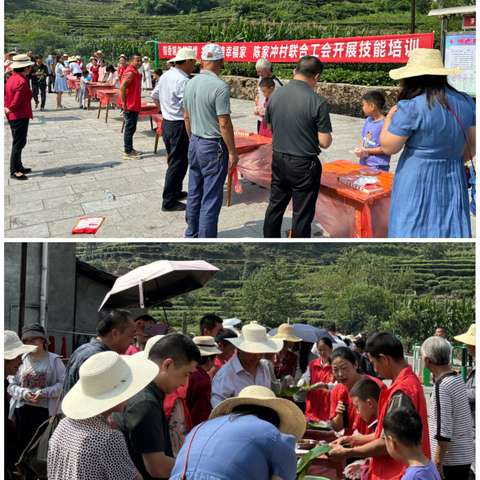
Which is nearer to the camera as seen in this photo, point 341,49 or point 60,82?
point 341,49

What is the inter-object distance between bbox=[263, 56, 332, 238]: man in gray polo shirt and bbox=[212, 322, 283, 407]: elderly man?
1221 millimetres

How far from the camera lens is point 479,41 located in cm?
659

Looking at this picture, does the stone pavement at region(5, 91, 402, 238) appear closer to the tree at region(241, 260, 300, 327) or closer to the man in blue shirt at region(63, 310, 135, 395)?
the man in blue shirt at region(63, 310, 135, 395)

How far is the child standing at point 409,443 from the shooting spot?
2.49 meters

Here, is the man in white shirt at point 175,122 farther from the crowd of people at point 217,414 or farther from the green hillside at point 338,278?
the green hillside at point 338,278

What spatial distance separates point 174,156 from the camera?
22.7 feet

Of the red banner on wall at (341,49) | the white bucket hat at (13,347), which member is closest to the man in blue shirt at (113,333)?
the white bucket hat at (13,347)

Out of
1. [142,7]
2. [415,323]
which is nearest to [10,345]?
[415,323]

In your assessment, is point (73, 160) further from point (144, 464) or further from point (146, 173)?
point (144, 464)

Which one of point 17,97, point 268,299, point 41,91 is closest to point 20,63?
point 17,97

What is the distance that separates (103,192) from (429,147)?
15.0ft

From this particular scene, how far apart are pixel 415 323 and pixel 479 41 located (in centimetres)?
4837

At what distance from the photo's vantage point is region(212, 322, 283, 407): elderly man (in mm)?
4051

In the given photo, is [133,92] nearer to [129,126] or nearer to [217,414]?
[129,126]
